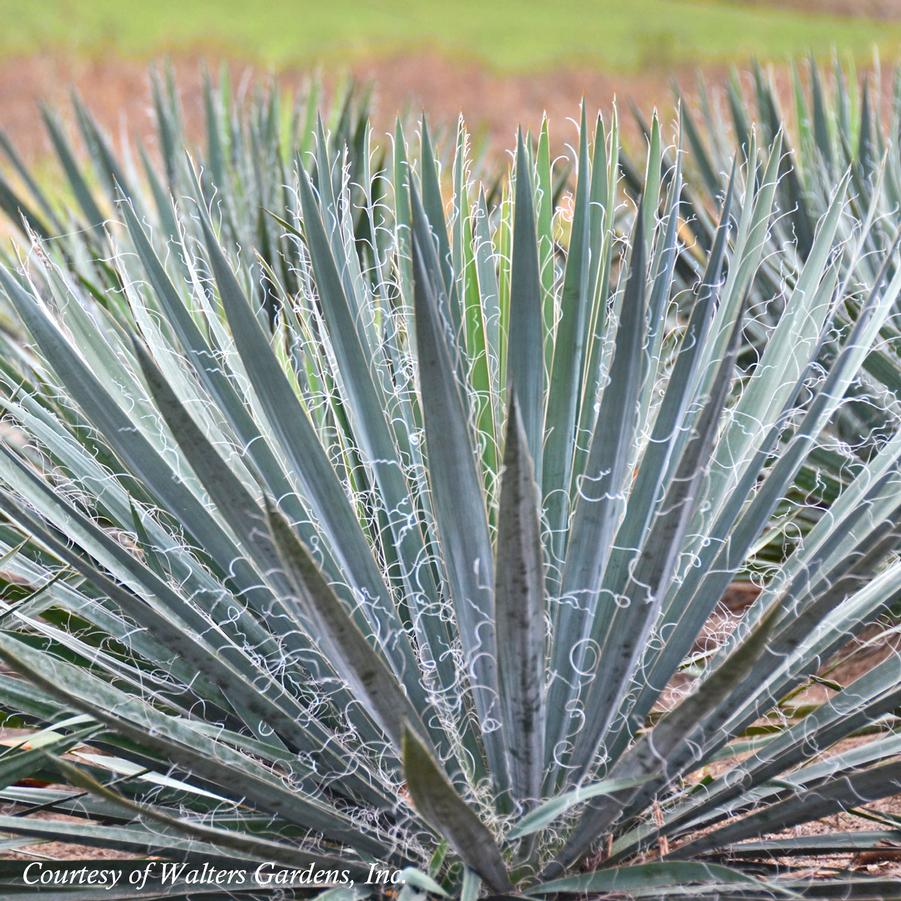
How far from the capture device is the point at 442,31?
1067 inches

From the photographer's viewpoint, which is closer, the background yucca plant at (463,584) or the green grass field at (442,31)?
the background yucca plant at (463,584)

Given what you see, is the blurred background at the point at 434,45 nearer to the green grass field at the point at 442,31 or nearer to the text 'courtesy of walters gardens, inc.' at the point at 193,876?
the green grass field at the point at 442,31

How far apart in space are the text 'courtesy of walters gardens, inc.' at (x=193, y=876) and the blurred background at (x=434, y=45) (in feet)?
54.0

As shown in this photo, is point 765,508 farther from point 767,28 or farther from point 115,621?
point 767,28

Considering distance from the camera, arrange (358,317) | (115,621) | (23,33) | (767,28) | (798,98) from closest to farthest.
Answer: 1. (115,621)
2. (358,317)
3. (798,98)
4. (23,33)
5. (767,28)

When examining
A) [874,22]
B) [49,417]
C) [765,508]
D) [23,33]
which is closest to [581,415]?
[765,508]

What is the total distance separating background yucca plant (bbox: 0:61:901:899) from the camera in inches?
55.8

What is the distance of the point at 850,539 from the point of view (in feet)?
5.63

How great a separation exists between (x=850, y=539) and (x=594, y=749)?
55 cm

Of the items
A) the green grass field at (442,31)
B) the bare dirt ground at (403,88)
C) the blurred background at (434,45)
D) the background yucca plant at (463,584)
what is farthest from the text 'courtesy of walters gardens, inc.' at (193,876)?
the green grass field at (442,31)

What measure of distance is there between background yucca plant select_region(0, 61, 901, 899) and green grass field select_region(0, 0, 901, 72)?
1989 centimetres

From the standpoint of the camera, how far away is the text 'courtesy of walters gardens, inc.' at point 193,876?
1.58 m

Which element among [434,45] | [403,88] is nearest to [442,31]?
[434,45]

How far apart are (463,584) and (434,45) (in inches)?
995
